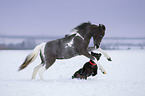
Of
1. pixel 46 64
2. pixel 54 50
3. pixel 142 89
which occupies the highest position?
pixel 54 50

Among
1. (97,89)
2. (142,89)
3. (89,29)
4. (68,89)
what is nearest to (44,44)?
(89,29)

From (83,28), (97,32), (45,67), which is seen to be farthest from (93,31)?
(45,67)

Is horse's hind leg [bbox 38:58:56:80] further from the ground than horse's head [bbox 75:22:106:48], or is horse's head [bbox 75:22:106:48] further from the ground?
horse's head [bbox 75:22:106:48]

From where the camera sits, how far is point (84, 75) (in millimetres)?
6062

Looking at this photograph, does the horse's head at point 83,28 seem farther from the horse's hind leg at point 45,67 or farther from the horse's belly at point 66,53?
the horse's hind leg at point 45,67

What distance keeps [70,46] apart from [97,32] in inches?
41.5

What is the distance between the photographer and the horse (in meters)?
5.72

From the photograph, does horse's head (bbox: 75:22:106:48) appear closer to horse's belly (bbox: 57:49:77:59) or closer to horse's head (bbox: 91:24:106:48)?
horse's head (bbox: 91:24:106:48)

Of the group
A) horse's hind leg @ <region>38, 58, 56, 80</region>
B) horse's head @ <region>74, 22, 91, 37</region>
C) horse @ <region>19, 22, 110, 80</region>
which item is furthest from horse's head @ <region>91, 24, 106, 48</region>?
horse's hind leg @ <region>38, 58, 56, 80</region>

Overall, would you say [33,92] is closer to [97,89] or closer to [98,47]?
[97,89]

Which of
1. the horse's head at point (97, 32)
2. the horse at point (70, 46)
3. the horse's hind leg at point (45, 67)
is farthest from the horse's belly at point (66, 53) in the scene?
the horse's head at point (97, 32)

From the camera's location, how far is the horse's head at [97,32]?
592cm

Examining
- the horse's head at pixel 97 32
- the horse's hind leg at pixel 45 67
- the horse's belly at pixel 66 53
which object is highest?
the horse's head at pixel 97 32

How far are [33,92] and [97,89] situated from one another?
1675mm
